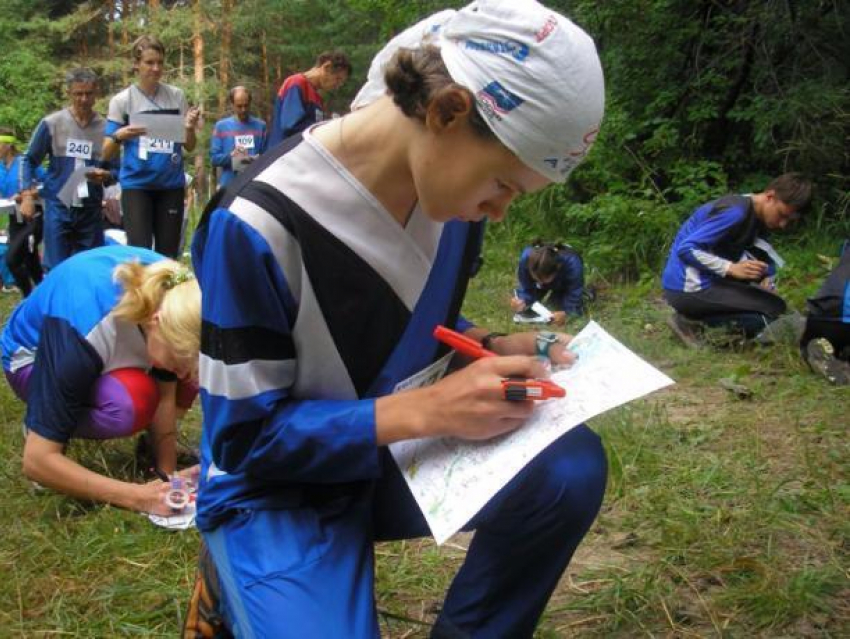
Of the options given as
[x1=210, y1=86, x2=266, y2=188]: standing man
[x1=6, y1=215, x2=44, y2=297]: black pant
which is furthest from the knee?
[x1=210, y1=86, x2=266, y2=188]: standing man

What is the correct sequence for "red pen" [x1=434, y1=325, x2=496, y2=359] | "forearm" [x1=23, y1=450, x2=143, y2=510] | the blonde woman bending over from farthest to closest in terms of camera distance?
"forearm" [x1=23, y1=450, x2=143, y2=510]
the blonde woman bending over
"red pen" [x1=434, y1=325, x2=496, y2=359]

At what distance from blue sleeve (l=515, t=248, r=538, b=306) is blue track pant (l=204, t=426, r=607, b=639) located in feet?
14.5

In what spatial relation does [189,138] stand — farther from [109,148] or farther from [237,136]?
[237,136]

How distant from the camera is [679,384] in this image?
13.5 ft

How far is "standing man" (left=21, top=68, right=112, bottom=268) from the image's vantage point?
5.55m

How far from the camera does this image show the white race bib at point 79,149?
560 cm

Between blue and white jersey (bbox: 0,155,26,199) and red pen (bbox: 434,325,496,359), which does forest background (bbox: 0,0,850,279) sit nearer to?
blue and white jersey (bbox: 0,155,26,199)

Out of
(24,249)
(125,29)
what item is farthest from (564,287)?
(125,29)

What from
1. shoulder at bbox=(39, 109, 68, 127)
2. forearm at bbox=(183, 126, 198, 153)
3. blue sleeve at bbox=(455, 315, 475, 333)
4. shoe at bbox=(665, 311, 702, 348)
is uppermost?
blue sleeve at bbox=(455, 315, 475, 333)

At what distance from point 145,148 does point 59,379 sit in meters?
3.28

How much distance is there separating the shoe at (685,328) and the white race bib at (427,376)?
3.54m

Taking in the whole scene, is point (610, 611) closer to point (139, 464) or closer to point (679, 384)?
point (139, 464)

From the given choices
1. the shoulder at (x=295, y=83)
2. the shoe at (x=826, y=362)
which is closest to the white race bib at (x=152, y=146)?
the shoulder at (x=295, y=83)

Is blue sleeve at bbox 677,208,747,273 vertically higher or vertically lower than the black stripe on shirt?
lower
